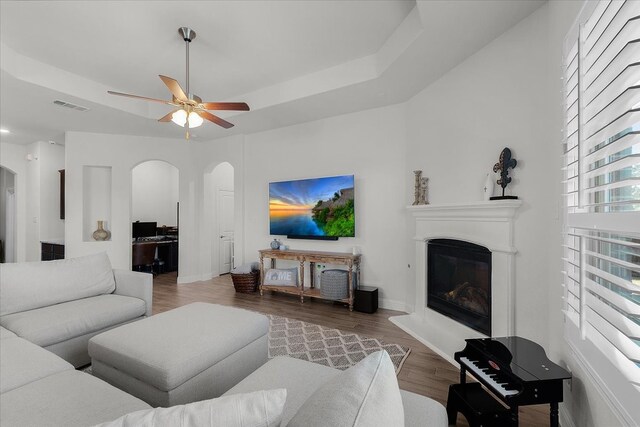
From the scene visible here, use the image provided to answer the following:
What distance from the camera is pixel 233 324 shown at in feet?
6.98

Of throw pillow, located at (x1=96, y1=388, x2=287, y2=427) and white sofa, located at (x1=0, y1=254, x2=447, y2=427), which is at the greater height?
throw pillow, located at (x1=96, y1=388, x2=287, y2=427)

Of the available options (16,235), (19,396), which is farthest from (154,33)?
(16,235)

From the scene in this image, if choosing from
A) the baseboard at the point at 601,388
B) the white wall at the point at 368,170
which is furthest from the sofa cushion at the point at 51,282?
the baseboard at the point at 601,388

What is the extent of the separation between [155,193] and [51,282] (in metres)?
5.43

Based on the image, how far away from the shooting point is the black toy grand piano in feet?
4.45

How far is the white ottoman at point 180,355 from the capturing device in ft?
5.42

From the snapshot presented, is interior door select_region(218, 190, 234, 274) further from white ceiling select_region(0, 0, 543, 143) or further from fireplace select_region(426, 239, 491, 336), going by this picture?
fireplace select_region(426, 239, 491, 336)

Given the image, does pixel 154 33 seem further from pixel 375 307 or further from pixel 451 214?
pixel 375 307

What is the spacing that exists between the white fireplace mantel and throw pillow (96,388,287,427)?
7.16 ft

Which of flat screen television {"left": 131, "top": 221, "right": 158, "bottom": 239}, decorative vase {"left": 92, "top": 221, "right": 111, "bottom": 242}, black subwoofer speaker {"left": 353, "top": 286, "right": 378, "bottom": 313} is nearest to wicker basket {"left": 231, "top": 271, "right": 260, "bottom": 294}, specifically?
black subwoofer speaker {"left": 353, "top": 286, "right": 378, "bottom": 313}

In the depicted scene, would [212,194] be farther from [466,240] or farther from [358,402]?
[358,402]

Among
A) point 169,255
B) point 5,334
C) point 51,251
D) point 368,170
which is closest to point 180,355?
point 5,334

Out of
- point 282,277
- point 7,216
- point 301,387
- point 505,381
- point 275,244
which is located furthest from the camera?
point 7,216

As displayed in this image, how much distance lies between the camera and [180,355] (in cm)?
169
